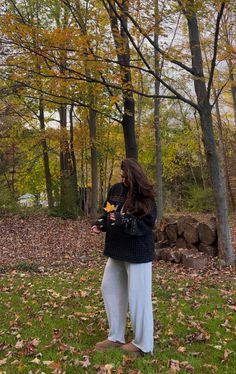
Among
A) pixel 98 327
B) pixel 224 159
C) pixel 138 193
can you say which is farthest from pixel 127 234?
pixel 224 159

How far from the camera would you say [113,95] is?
10594 millimetres

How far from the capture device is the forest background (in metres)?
8.12

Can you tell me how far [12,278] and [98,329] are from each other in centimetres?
372

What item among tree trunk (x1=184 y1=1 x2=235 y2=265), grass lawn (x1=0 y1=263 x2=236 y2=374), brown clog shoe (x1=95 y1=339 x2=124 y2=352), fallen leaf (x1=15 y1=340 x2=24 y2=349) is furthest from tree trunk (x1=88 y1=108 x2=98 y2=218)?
brown clog shoe (x1=95 y1=339 x2=124 y2=352)

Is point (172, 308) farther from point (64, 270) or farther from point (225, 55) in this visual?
point (225, 55)

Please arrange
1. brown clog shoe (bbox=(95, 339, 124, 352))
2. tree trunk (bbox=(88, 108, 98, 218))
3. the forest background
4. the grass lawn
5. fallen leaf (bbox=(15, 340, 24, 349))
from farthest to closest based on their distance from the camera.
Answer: tree trunk (bbox=(88, 108, 98, 218)) → the forest background → fallen leaf (bbox=(15, 340, 24, 349)) → brown clog shoe (bbox=(95, 339, 124, 352)) → the grass lawn

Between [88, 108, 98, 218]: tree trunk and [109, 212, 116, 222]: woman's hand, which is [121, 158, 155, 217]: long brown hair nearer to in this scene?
[109, 212, 116, 222]: woman's hand

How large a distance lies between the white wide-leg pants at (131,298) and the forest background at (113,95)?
195 inches

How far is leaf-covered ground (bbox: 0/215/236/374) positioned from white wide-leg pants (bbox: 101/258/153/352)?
0.67 ft

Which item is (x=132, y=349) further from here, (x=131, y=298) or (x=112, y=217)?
(x=112, y=217)

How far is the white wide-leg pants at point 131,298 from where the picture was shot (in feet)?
11.9

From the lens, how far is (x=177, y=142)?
2673 centimetres

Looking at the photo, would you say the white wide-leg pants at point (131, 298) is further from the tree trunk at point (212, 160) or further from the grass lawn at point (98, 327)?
the tree trunk at point (212, 160)

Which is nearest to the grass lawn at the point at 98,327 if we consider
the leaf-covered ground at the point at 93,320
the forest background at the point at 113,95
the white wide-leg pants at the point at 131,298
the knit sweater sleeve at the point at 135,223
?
the leaf-covered ground at the point at 93,320
